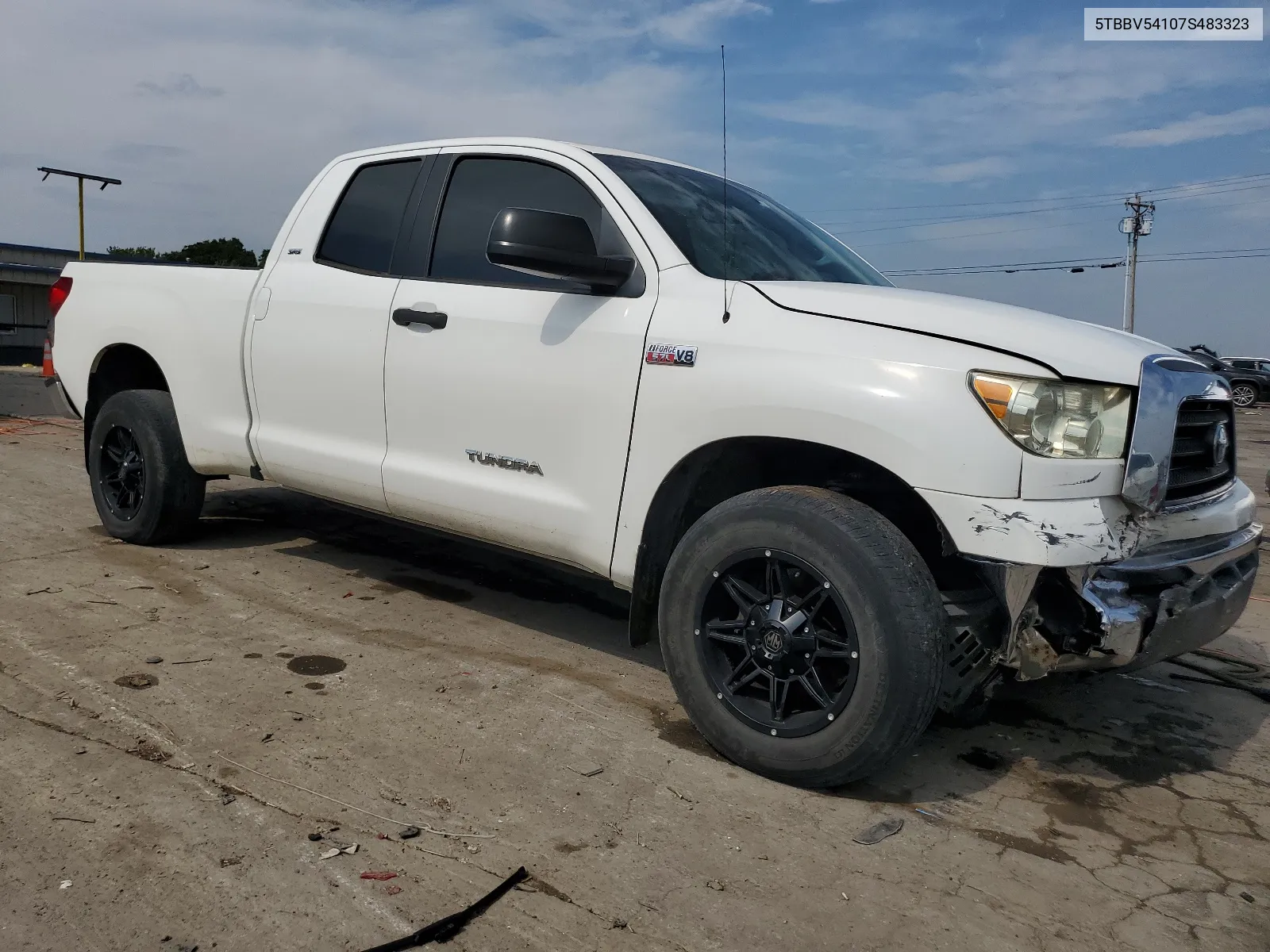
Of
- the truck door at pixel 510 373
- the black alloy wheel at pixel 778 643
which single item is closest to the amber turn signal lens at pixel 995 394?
the black alloy wheel at pixel 778 643

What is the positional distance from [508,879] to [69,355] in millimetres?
4394

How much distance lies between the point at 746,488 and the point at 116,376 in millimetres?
3824

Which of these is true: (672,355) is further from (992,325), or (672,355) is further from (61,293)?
(61,293)

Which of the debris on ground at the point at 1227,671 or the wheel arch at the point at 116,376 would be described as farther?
the wheel arch at the point at 116,376

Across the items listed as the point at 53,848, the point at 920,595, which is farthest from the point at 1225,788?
the point at 53,848

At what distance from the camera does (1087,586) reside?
8.74ft

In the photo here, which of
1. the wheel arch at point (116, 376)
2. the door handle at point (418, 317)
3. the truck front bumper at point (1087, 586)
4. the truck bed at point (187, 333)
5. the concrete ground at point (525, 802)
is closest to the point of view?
the concrete ground at point (525, 802)

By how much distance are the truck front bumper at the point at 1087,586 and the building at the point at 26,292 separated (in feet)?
135

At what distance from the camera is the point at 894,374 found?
279 cm

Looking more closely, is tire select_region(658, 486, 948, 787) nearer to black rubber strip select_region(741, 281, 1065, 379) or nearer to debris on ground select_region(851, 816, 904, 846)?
debris on ground select_region(851, 816, 904, 846)

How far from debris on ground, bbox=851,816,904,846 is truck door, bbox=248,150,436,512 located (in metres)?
2.31

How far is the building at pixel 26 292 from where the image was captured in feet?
125

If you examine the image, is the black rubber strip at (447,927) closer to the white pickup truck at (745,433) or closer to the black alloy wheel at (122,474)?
the white pickup truck at (745,433)

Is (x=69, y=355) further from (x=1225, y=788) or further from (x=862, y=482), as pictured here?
(x=1225, y=788)
